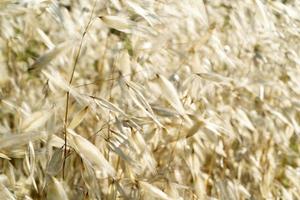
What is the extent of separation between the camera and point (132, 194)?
3.17ft

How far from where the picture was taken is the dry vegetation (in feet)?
2.89

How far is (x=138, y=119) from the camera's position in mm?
975

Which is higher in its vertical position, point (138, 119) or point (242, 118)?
point (138, 119)

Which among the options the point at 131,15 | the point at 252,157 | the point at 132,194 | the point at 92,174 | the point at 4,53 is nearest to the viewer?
the point at 92,174

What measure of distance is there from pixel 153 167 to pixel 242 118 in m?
0.37

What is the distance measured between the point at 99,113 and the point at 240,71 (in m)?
0.61

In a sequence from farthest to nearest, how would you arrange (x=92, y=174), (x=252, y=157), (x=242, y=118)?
(x=252, y=157) < (x=242, y=118) < (x=92, y=174)

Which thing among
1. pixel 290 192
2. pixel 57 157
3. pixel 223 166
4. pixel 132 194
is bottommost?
pixel 290 192

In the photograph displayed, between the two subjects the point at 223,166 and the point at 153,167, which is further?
the point at 223,166

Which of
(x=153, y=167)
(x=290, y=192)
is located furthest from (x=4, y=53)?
(x=290, y=192)

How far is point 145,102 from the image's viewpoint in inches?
36.8

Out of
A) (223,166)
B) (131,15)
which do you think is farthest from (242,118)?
(131,15)

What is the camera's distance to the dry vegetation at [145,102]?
881mm

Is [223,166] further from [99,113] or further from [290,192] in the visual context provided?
[99,113]
